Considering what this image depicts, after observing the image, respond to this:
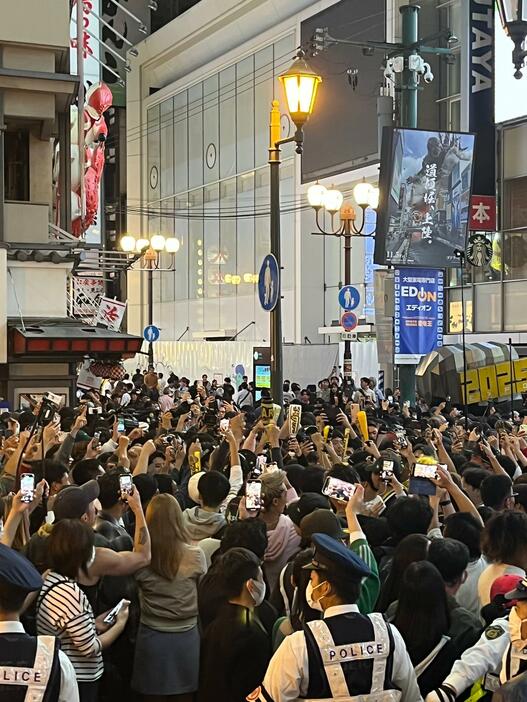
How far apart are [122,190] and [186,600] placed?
5708 centimetres

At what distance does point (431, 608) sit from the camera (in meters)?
4.47

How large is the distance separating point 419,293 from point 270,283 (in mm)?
6572

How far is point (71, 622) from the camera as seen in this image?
480 cm

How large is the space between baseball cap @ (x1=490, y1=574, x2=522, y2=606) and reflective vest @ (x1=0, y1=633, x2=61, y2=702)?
2.15 meters

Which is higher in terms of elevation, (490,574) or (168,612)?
(490,574)

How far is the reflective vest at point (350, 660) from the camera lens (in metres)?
3.77

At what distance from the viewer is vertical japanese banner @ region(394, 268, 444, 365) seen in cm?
1783

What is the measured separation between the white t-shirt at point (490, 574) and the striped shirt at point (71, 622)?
1.98m

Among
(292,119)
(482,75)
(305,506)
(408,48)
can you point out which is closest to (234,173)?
(482,75)

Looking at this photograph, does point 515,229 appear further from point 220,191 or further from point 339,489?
point 339,489

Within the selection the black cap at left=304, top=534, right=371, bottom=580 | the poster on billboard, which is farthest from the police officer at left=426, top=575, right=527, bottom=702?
the poster on billboard

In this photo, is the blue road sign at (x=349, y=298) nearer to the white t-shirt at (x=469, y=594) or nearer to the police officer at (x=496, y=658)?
the white t-shirt at (x=469, y=594)

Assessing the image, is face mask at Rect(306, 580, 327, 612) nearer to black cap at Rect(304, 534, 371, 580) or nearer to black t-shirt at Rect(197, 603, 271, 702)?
black cap at Rect(304, 534, 371, 580)

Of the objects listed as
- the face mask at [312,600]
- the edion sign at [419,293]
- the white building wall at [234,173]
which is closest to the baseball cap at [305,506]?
the face mask at [312,600]
